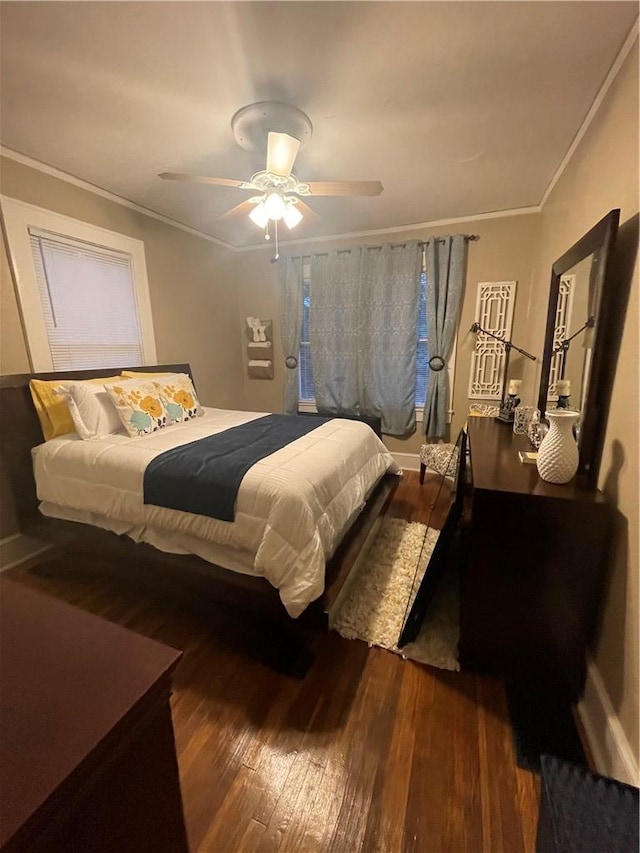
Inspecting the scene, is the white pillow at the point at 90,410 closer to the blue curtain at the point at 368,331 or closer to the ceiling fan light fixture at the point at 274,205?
the ceiling fan light fixture at the point at 274,205

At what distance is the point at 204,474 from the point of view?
1.72 metres

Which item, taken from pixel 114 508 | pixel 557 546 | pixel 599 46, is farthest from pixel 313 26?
pixel 114 508

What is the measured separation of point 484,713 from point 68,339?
3.29 meters

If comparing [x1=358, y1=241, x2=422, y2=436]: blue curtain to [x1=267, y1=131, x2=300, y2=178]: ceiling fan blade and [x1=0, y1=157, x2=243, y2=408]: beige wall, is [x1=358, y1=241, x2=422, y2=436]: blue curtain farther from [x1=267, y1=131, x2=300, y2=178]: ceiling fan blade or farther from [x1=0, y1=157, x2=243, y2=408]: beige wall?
[x1=267, y1=131, x2=300, y2=178]: ceiling fan blade

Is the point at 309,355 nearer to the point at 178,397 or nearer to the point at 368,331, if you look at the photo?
the point at 368,331

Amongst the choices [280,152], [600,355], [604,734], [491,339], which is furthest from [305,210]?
[604,734]

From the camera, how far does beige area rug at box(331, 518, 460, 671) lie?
5.51 ft

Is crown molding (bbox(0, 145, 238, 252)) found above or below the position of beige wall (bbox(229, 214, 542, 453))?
above

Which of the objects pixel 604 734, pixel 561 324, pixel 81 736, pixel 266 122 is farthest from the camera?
pixel 561 324

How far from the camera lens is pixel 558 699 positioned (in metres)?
1.45

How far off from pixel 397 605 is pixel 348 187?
225 centimetres

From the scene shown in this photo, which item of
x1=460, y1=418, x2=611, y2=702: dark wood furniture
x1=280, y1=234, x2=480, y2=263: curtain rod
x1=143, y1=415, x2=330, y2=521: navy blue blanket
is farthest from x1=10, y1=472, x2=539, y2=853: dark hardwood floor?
x1=280, y1=234, x2=480, y2=263: curtain rod

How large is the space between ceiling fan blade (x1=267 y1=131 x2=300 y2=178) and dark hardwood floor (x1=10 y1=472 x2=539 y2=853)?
2.33 m

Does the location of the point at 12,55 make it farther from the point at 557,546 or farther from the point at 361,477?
the point at 557,546
